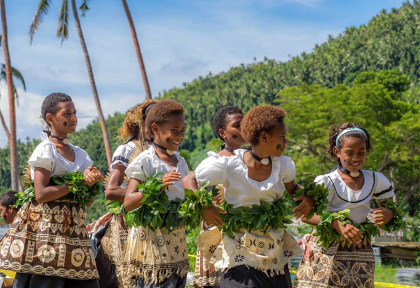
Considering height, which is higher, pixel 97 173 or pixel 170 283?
pixel 97 173

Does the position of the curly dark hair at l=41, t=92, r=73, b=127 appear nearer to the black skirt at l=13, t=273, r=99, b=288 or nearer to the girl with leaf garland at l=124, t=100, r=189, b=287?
the girl with leaf garland at l=124, t=100, r=189, b=287

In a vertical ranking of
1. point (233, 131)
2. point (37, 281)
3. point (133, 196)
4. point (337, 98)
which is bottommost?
point (37, 281)

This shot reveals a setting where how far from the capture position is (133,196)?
15.9 ft

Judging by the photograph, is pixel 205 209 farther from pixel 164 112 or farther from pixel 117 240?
pixel 117 240

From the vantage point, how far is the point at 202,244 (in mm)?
4961

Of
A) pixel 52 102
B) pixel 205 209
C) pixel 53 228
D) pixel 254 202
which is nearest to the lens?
pixel 205 209

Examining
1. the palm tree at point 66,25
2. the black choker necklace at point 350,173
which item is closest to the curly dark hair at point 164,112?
the black choker necklace at point 350,173

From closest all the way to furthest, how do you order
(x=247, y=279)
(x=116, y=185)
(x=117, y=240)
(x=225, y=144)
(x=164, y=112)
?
1. (x=247, y=279)
2. (x=164, y=112)
3. (x=116, y=185)
4. (x=225, y=144)
5. (x=117, y=240)

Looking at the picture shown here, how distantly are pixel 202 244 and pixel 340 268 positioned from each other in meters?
1.14

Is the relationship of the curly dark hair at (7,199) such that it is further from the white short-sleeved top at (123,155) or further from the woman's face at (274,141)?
the woman's face at (274,141)

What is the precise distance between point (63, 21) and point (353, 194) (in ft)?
61.2

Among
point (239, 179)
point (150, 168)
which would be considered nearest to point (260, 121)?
point (239, 179)

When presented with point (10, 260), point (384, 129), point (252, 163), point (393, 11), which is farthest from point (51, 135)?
point (393, 11)

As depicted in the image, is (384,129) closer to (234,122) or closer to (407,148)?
(407,148)
